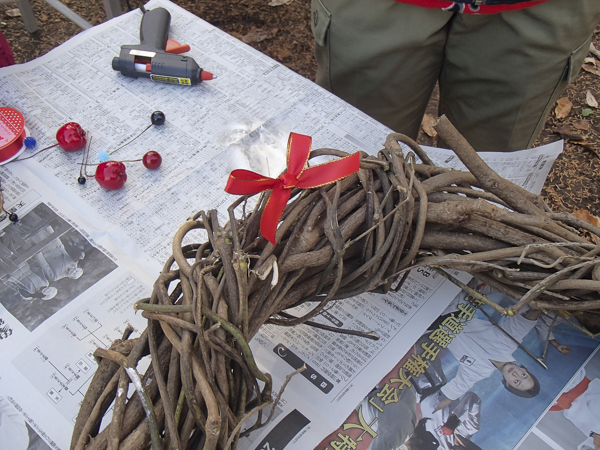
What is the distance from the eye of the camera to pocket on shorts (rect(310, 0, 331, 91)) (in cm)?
91

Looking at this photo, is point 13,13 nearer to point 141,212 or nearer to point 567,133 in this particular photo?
point 141,212

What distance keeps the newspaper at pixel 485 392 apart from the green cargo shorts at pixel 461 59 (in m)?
0.47

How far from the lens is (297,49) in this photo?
1625mm

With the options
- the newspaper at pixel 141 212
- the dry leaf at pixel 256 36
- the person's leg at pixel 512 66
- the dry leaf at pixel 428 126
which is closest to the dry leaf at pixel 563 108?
the dry leaf at pixel 428 126

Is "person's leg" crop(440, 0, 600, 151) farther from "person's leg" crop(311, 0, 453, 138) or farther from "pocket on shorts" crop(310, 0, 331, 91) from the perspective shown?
"pocket on shorts" crop(310, 0, 331, 91)

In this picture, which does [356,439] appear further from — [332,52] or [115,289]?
[332,52]

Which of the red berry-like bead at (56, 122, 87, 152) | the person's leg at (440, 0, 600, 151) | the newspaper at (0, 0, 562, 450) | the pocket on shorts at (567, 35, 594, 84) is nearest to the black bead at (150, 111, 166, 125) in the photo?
the newspaper at (0, 0, 562, 450)

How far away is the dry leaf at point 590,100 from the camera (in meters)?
1.47

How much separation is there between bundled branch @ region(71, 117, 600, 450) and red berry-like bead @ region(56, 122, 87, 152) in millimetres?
394

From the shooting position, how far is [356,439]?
55 centimetres

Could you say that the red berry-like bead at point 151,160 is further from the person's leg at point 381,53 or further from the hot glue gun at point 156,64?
the person's leg at point 381,53

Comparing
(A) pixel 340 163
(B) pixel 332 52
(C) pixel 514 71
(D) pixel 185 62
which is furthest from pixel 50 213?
(C) pixel 514 71

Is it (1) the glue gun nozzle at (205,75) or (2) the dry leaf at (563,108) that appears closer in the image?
(1) the glue gun nozzle at (205,75)

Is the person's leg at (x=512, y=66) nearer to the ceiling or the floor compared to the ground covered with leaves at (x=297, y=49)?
nearer to the ceiling
